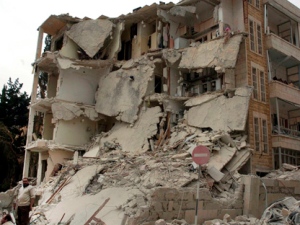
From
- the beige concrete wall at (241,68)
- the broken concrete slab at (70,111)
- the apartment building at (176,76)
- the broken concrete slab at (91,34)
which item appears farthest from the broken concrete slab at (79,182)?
the broken concrete slab at (91,34)

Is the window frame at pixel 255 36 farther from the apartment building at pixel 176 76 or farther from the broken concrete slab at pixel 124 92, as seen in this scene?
the broken concrete slab at pixel 124 92

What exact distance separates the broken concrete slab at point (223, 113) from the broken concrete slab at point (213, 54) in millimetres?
1962

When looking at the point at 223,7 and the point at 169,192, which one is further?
the point at 223,7

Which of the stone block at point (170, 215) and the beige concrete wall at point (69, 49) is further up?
the beige concrete wall at point (69, 49)

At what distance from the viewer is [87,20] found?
84.6ft

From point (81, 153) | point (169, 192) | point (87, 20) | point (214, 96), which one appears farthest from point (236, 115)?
point (87, 20)

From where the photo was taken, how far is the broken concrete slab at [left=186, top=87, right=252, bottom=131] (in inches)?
703

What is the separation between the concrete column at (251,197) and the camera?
1239 cm

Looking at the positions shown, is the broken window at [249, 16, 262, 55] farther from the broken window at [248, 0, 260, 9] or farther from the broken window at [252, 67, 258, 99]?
the broken window at [252, 67, 258, 99]

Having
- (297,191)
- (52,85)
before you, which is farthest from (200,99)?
(52,85)

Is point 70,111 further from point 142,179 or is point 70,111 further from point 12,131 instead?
point 142,179

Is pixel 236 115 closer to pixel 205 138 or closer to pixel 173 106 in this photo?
pixel 205 138

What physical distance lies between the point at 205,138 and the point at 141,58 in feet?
30.0

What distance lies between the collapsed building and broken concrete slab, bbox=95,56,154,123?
0.08 metres
